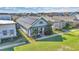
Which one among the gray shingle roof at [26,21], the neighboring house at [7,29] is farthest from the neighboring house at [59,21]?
the neighboring house at [7,29]

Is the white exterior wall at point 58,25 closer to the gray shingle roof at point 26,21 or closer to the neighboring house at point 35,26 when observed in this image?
the neighboring house at point 35,26

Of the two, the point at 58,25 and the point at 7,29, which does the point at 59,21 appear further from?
the point at 7,29

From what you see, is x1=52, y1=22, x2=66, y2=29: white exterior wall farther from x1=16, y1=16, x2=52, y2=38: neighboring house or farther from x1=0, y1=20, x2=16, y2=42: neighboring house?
x1=0, y1=20, x2=16, y2=42: neighboring house

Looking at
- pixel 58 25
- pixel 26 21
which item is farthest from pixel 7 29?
pixel 58 25
